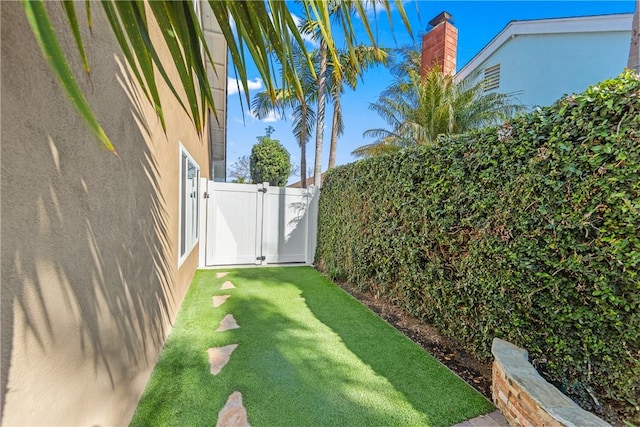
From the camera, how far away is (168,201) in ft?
12.7

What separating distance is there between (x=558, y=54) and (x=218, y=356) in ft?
41.4

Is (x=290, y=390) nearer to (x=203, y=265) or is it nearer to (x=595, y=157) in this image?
(x=595, y=157)

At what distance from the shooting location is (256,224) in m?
8.09

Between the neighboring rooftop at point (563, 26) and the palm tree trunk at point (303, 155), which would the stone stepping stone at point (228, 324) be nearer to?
Result: the palm tree trunk at point (303, 155)

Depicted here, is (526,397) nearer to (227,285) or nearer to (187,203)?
(227,285)

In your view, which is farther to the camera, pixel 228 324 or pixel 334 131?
pixel 334 131

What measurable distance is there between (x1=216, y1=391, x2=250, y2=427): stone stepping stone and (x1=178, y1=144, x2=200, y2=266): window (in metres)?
2.67

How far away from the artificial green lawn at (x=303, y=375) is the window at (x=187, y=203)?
1.14 m

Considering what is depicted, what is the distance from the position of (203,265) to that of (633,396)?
7778 mm

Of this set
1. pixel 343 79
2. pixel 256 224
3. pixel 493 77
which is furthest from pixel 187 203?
pixel 493 77

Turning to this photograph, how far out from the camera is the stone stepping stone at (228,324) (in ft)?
13.1

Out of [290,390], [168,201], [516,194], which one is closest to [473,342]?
[516,194]

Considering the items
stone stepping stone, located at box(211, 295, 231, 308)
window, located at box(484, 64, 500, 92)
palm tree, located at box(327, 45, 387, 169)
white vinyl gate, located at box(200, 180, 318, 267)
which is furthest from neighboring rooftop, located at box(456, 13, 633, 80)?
stone stepping stone, located at box(211, 295, 231, 308)

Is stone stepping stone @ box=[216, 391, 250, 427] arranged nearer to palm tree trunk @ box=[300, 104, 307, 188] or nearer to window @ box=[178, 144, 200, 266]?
window @ box=[178, 144, 200, 266]
